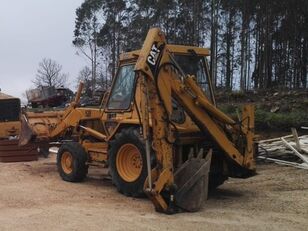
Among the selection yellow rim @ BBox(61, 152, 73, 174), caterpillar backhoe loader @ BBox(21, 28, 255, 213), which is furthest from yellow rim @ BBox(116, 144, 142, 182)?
yellow rim @ BBox(61, 152, 73, 174)

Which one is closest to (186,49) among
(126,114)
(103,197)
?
(126,114)

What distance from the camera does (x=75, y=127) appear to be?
13.0m

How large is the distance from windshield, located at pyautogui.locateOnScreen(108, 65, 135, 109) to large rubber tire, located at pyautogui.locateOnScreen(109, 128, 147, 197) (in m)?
0.79

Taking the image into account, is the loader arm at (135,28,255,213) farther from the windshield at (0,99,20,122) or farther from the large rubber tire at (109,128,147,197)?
the windshield at (0,99,20,122)

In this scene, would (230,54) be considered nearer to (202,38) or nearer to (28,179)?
(202,38)

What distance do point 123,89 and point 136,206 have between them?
2.80 meters

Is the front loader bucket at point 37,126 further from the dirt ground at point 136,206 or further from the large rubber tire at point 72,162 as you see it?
the large rubber tire at point 72,162

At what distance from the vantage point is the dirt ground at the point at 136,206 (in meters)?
7.95

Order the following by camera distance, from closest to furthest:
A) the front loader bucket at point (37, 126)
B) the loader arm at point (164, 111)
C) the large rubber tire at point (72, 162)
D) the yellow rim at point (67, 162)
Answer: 1. the loader arm at point (164, 111)
2. the large rubber tire at point (72, 162)
3. the yellow rim at point (67, 162)
4. the front loader bucket at point (37, 126)

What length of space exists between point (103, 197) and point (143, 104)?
2147 millimetres

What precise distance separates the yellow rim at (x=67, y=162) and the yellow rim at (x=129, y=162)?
225 centimetres

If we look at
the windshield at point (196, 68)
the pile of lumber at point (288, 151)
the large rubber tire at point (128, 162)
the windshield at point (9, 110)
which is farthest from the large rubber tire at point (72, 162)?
the windshield at point (9, 110)

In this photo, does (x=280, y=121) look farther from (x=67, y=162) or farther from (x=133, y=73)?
(x=133, y=73)

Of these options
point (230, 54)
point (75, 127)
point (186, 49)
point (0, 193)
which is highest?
Answer: point (230, 54)
